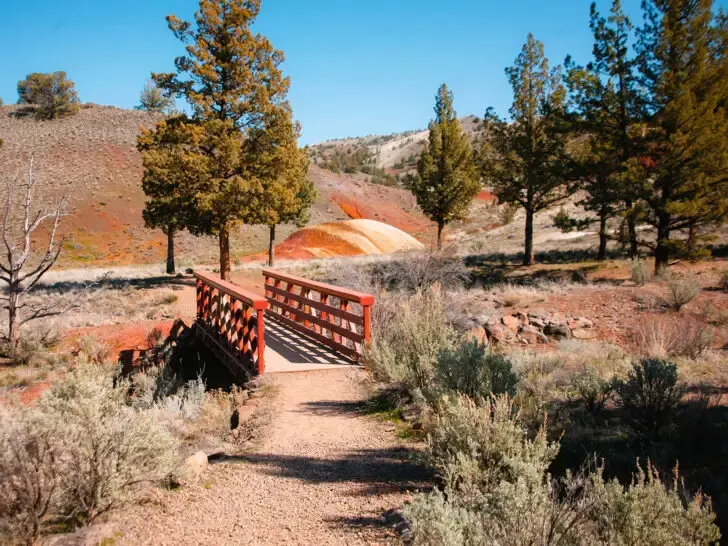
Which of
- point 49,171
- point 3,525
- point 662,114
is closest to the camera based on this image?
point 3,525

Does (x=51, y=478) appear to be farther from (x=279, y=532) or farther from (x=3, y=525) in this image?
(x=279, y=532)

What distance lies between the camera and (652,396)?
6180 mm

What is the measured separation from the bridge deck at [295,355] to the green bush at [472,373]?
370 centimetres

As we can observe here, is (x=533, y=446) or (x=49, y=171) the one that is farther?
(x=49, y=171)

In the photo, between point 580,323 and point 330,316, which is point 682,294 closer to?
point 580,323

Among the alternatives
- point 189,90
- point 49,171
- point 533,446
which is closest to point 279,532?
point 533,446

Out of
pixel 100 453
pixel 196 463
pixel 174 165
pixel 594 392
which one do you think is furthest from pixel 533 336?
pixel 174 165

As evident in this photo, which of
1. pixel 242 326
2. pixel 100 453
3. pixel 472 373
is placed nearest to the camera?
pixel 100 453

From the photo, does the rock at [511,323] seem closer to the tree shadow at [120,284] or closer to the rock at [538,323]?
the rock at [538,323]

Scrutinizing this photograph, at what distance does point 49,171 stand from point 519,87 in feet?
164

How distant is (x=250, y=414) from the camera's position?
7.25 meters

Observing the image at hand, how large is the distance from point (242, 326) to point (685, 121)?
16.1m

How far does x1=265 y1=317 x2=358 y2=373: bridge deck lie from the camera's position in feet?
30.9

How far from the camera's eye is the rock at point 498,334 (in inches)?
492
